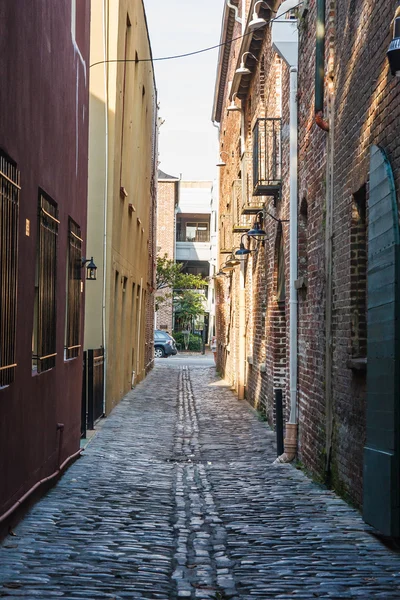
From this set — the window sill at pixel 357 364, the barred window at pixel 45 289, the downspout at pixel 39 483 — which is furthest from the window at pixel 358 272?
the downspout at pixel 39 483

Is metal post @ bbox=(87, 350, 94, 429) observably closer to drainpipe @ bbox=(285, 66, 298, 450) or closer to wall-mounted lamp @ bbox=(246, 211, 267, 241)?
drainpipe @ bbox=(285, 66, 298, 450)

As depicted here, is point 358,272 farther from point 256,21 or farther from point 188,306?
point 188,306

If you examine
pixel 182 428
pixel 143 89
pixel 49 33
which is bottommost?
pixel 182 428

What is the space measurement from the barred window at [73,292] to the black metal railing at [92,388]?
2.03m

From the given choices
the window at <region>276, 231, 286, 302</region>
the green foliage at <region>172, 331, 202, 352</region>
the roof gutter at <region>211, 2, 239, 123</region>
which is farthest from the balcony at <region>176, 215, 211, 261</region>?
the window at <region>276, 231, 286, 302</region>

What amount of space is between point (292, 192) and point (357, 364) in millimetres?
4491

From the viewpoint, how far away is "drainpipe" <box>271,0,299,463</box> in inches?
449

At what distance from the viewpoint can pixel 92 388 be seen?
46.4 feet

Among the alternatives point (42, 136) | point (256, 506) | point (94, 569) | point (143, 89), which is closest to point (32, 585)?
point (94, 569)

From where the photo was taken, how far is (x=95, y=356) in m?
15.0

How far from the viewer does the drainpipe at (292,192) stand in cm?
1141

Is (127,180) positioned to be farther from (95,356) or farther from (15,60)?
(15,60)

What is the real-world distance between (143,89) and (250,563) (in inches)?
858

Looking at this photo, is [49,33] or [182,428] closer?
[49,33]
